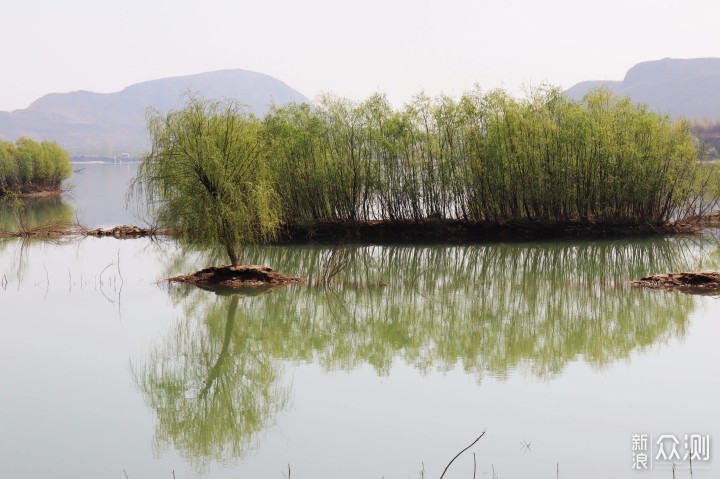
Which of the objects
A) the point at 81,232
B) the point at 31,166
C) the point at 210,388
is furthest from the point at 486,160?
the point at 31,166

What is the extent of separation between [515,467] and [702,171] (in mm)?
26401

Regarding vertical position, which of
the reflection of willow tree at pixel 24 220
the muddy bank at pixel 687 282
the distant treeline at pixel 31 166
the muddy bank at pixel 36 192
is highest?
the distant treeline at pixel 31 166

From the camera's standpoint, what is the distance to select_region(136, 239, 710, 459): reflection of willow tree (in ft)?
Result: 32.1

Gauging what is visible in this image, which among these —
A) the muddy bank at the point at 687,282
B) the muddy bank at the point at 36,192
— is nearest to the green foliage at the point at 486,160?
the muddy bank at the point at 687,282

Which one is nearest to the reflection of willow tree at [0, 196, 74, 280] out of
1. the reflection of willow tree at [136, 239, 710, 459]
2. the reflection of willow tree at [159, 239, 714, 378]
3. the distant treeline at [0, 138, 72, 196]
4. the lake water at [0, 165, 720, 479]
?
the distant treeline at [0, 138, 72, 196]

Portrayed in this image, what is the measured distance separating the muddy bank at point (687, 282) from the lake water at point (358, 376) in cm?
60

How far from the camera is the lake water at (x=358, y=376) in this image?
773 cm

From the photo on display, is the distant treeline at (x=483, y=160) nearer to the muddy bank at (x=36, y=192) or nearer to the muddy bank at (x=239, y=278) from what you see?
the muddy bank at (x=239, y=278)

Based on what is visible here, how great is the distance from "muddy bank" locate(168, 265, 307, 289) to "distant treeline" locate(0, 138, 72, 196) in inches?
1460

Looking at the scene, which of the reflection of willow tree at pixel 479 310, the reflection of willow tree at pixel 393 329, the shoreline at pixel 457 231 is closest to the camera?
the reflection of willow tree at pixel 393 329

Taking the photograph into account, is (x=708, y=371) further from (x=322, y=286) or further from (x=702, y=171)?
(x=702, y=171)

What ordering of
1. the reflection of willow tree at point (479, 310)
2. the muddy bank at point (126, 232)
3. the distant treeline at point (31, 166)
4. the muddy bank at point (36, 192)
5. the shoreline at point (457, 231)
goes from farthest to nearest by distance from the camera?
the muddy bank at point (36, 192) < the distant treeline at point (31, 166) < the muddy bank at point (126, 232) < the shoreline at point (457, 231) < the reflection of willow tree at point (479, 310)

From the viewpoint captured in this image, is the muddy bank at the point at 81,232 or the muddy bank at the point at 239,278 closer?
the muddy bank at the point at 239,278

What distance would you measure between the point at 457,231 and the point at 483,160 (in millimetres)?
2723
